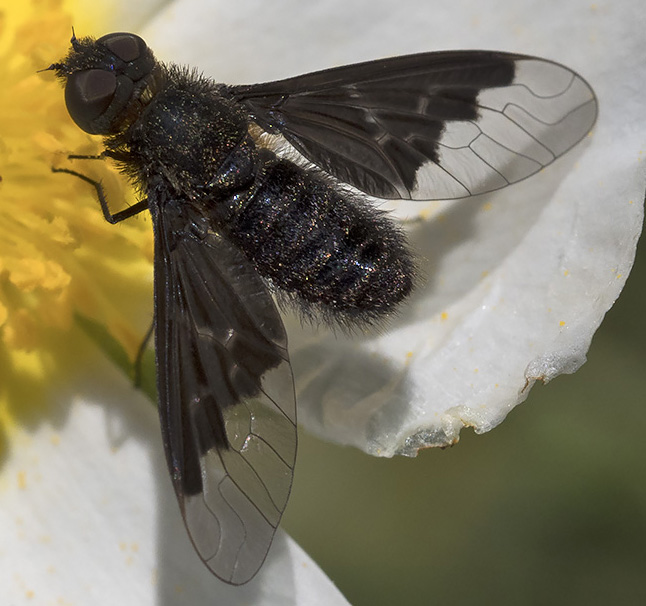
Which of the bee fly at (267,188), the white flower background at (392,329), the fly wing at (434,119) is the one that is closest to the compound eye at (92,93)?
the bee fly at (267,188)

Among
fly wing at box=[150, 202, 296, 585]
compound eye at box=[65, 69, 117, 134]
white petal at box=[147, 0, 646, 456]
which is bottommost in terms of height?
white petal at box=[147, 0, 646, 456]

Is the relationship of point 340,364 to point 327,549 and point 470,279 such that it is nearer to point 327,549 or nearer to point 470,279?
point 470,279

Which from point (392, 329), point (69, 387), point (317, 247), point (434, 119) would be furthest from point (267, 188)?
point (69, 387)

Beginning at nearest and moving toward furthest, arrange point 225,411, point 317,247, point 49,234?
point 225,411 < point 317,247 < point 49,234

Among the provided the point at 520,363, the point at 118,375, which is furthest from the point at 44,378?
the point at 520,363

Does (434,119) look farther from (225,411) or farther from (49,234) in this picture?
(49,234)

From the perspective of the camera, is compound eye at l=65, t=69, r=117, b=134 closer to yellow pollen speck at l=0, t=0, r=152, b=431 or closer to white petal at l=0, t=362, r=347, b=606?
yellow pollen speck at l=0, t=0, r=152, b=431

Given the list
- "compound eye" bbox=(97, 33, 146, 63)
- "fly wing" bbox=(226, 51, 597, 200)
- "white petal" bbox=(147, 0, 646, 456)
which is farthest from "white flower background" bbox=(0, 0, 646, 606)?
"compound eye" bbox=(97, 33, 146, 63)
